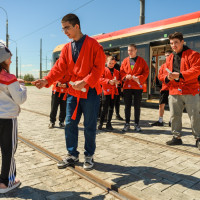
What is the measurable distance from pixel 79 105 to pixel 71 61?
0.62 m

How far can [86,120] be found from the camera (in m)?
3.07

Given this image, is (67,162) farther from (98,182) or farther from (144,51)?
(144,51)

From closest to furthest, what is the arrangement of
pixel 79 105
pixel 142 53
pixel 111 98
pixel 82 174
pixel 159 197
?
pixel 159 197 < pixel 82 174 < pixel 79 105 < pixel 111 98 < pixel 142 53

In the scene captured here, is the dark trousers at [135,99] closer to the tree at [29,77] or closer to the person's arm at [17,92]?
the person's arm at [17,92]

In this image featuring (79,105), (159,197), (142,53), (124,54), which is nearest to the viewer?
(159,197)

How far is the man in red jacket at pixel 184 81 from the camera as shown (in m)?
3.73

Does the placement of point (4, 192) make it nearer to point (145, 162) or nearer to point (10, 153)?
point (10, 153)

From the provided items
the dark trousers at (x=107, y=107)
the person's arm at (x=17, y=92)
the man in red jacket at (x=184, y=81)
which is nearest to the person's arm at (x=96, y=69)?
the person's arm at (x=17, y=92)

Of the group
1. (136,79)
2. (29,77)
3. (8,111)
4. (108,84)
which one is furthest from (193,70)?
(29,77)

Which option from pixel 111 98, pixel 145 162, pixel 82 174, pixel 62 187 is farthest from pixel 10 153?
pixel 111 98

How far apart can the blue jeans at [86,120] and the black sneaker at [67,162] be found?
0.22 feet

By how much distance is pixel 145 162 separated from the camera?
329 cm

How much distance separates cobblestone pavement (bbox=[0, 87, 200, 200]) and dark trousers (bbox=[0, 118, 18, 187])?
176mm

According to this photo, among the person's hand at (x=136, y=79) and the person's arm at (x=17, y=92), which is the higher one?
the person's hand at (x=136, y=79)
